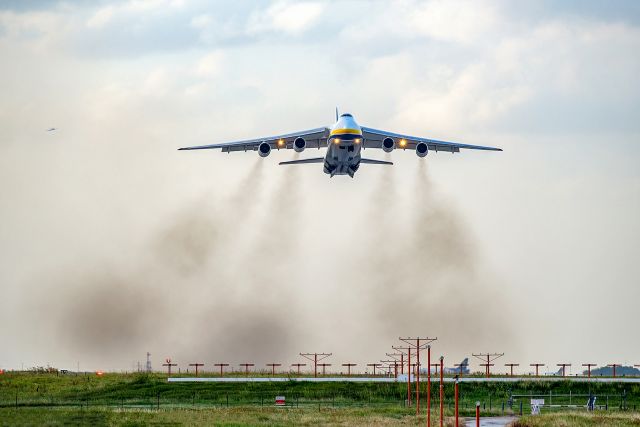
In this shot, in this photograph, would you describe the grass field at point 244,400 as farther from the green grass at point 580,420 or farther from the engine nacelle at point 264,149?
the engine nacelle at point 264,149

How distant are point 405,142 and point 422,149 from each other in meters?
3.95

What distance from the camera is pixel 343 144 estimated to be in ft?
347

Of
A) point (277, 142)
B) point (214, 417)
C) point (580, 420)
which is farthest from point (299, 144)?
point (580, 420)

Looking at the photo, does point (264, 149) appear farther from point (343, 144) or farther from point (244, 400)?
point (244, 400)

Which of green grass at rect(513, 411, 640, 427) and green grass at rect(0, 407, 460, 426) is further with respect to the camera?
green grass at rect(0, 407, 460, 426)

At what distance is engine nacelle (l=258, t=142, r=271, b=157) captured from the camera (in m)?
111

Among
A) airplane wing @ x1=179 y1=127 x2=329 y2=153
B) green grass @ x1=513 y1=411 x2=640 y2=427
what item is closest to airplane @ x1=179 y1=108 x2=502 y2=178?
airplane wing @ x1=179 y1=127 x2=329 y2=153

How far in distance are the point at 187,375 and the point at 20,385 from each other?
2261 centimetres

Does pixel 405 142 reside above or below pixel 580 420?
above

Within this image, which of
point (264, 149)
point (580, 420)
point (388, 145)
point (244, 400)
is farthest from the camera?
point (388, 145)

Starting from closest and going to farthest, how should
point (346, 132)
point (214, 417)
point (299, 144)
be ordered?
point (214, 417)
point (346, 132)
point (299, 144)

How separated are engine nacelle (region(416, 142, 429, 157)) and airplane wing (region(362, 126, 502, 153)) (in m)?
2.44

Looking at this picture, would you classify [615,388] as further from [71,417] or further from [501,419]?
[71,417]

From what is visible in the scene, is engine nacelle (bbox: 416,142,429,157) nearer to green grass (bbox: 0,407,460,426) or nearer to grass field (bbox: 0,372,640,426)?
grass field (bbox: 0,372,640,426)
